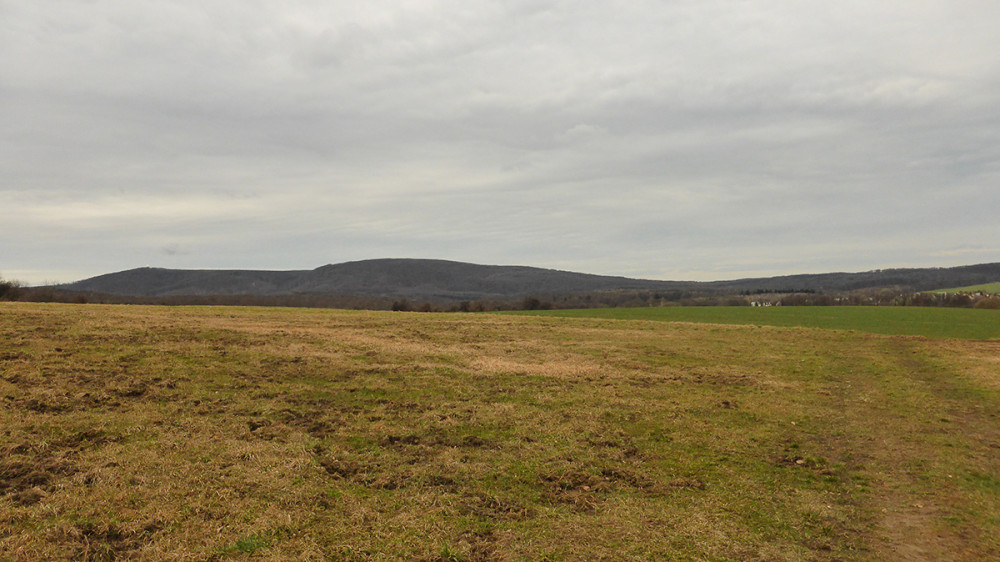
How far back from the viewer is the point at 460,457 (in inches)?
459

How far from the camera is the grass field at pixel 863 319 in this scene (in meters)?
49.6

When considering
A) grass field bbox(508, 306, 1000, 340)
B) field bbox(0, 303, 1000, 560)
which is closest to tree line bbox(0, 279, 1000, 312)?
grass field bbox(508, 306, 1000, 340)

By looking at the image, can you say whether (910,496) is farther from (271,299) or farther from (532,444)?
(271,299)

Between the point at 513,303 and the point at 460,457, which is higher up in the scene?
the point at 513,303

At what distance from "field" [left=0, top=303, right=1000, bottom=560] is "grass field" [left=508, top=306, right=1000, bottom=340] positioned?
31.4 m

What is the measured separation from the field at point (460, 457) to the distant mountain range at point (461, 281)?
5196 inches

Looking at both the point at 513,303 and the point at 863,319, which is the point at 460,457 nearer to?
the point at 863,319

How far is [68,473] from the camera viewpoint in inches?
382

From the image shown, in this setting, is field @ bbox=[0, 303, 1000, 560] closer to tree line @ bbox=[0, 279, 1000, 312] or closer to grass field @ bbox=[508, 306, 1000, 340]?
grass field @ bbox=[508, 306, 1000, 340]

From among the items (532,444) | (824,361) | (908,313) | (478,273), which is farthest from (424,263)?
(532,444)

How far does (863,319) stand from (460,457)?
65954 millimetres

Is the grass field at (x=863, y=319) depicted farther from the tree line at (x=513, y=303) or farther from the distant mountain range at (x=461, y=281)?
the distant mountain range at (x=461, y=281)

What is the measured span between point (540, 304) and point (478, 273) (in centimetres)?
8736

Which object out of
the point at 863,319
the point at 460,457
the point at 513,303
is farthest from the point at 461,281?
the point at 460,457
